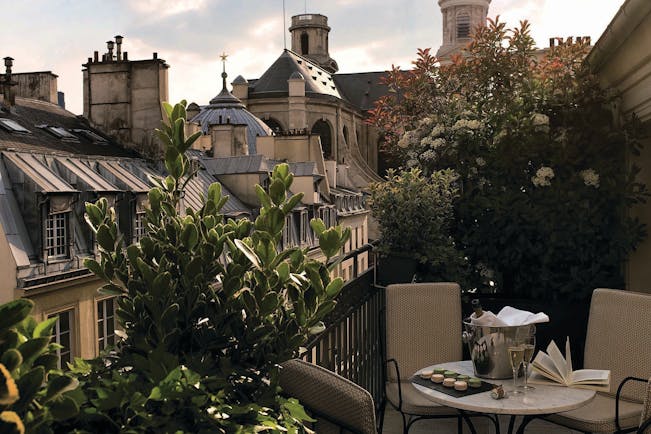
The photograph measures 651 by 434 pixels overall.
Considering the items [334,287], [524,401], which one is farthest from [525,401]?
[334,287]

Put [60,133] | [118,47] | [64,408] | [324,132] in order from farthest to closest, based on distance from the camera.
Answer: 1. [324,132]
2. [118,47]
3. [60,133]
4. [64,408]

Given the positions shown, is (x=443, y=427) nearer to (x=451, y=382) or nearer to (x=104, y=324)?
(x=451, y=382)

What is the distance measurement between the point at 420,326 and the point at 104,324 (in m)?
11.3

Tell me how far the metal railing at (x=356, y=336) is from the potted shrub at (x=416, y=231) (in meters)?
0.20

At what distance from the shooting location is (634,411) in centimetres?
351

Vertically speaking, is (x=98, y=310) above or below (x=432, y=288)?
below

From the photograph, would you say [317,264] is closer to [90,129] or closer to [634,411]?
[634,411]

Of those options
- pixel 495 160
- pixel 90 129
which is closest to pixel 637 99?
pixel 495 160

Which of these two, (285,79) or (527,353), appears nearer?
(527,353)

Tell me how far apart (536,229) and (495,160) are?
630 millimetres

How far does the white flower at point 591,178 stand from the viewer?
5430mm

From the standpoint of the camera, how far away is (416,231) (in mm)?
5453

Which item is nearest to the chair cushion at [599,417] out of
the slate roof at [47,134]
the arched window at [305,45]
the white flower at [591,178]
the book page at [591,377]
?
the book page at [591,377]

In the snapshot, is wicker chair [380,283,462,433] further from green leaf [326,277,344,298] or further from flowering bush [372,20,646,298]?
green leaf [326,277,344,298]
